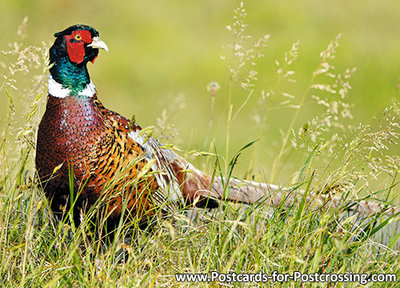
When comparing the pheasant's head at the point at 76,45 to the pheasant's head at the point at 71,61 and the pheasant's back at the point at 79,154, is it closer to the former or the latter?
the pheasant's head at the point at 71,61

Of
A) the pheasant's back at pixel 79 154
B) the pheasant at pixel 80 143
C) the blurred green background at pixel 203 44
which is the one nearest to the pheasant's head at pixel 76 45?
the pheasant at pixel 80 143

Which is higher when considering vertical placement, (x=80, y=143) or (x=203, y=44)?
(x=203, y=44)

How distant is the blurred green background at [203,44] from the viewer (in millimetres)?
8156

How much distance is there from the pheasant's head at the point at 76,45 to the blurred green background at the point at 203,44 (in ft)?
14.3

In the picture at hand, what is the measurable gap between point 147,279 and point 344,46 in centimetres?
756

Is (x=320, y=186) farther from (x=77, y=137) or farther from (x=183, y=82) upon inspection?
(x=183, y=82)

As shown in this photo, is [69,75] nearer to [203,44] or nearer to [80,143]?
[80,143]

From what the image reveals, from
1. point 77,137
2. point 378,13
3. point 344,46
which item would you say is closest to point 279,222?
point 77,137

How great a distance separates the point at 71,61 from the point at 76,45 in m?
0.08

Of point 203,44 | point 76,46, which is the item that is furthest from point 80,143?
point 203,44

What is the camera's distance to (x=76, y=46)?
120 inches

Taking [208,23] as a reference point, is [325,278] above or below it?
below

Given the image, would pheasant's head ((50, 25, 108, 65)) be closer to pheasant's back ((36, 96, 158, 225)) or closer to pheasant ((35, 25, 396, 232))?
pheasant ((35, 25, 396, 232))

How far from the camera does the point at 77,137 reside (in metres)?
2.99
